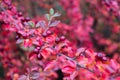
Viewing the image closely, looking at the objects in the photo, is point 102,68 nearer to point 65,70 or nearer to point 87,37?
point 65,70

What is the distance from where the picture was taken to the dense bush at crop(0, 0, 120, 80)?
4.99 feet

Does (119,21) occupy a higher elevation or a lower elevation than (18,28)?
lower

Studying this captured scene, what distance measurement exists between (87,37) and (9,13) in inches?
84.7

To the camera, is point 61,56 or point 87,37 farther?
point 87,37

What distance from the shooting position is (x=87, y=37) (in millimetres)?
3807

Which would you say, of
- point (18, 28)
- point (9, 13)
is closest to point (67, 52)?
point (18, 28)

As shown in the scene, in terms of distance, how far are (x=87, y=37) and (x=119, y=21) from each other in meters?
0.86

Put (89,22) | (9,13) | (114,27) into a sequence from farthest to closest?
1. (114,27)
2. (89,22)
3. (9,13)

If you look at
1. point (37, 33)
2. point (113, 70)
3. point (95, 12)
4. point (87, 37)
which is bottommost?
point (87, 37)

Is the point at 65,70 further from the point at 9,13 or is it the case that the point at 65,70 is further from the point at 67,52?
the point at 9,13

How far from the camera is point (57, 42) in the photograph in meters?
1.53

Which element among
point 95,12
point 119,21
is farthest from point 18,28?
point 119,21

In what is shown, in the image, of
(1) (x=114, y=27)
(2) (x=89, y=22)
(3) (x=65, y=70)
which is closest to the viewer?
(3) (x=65, y=70)

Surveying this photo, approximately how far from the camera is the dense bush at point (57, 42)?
152 cm
